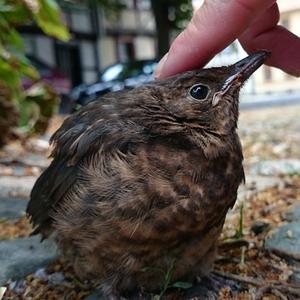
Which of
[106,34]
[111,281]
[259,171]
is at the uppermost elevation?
[111,281]

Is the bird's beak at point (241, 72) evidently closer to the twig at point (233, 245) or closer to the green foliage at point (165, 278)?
the green foliage at point (165, 278)

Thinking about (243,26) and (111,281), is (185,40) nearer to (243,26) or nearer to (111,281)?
(243,26)

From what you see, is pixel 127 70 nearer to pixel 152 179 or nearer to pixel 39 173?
pixel 39 173

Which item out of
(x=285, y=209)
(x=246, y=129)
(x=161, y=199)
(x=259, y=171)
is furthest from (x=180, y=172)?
(x=246, y=129)

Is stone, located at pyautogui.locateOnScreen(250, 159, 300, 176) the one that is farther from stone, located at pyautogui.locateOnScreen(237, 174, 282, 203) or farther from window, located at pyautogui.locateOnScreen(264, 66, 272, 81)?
window, located at pyautogui.locateOnScreen(264, 66, 272, 81)

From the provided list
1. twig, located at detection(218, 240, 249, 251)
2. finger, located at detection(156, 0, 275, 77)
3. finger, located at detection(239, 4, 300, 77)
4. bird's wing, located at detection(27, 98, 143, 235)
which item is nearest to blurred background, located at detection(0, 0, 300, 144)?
A: finger, located at detection(239, 4, 300, 77)

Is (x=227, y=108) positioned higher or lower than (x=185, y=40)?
lower
